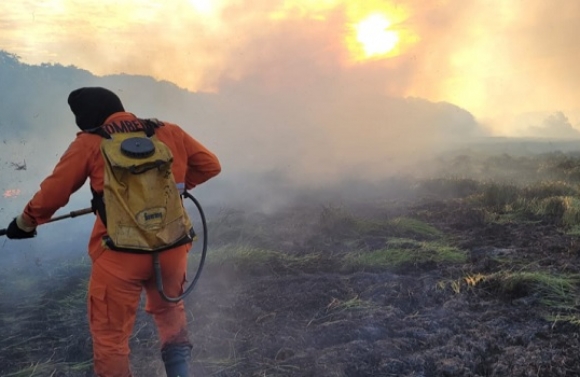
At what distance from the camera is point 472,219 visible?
716cm

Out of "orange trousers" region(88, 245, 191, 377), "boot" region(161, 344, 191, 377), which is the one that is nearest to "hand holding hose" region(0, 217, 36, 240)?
"orange trousers" region(88, 245, 191, 377)

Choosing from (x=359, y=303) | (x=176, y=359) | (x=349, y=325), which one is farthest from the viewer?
(x=359, y=303)

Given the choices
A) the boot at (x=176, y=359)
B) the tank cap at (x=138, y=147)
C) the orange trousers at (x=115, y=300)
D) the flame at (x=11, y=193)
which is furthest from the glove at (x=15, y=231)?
the flame at (x=11, y=193)

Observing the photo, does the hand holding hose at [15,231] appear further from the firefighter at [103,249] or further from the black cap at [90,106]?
the black cap at [90,106]

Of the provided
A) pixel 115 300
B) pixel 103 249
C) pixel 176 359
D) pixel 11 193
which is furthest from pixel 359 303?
pixel 11 193

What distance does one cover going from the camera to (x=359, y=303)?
4176 millimetres

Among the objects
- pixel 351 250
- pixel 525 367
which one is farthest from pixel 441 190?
pixel 525 367

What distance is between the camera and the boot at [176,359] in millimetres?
2658

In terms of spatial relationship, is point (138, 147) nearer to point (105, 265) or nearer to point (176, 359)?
point (105, 265)

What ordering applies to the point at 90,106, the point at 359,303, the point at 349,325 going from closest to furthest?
the point at 90,106 → the point at 349,325 → the point at 359,303

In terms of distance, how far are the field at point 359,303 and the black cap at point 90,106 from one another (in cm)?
192

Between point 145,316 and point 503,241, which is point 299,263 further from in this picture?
point 503,241

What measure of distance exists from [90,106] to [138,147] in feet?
1.35

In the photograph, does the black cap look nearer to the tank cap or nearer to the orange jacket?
the orange jacket
